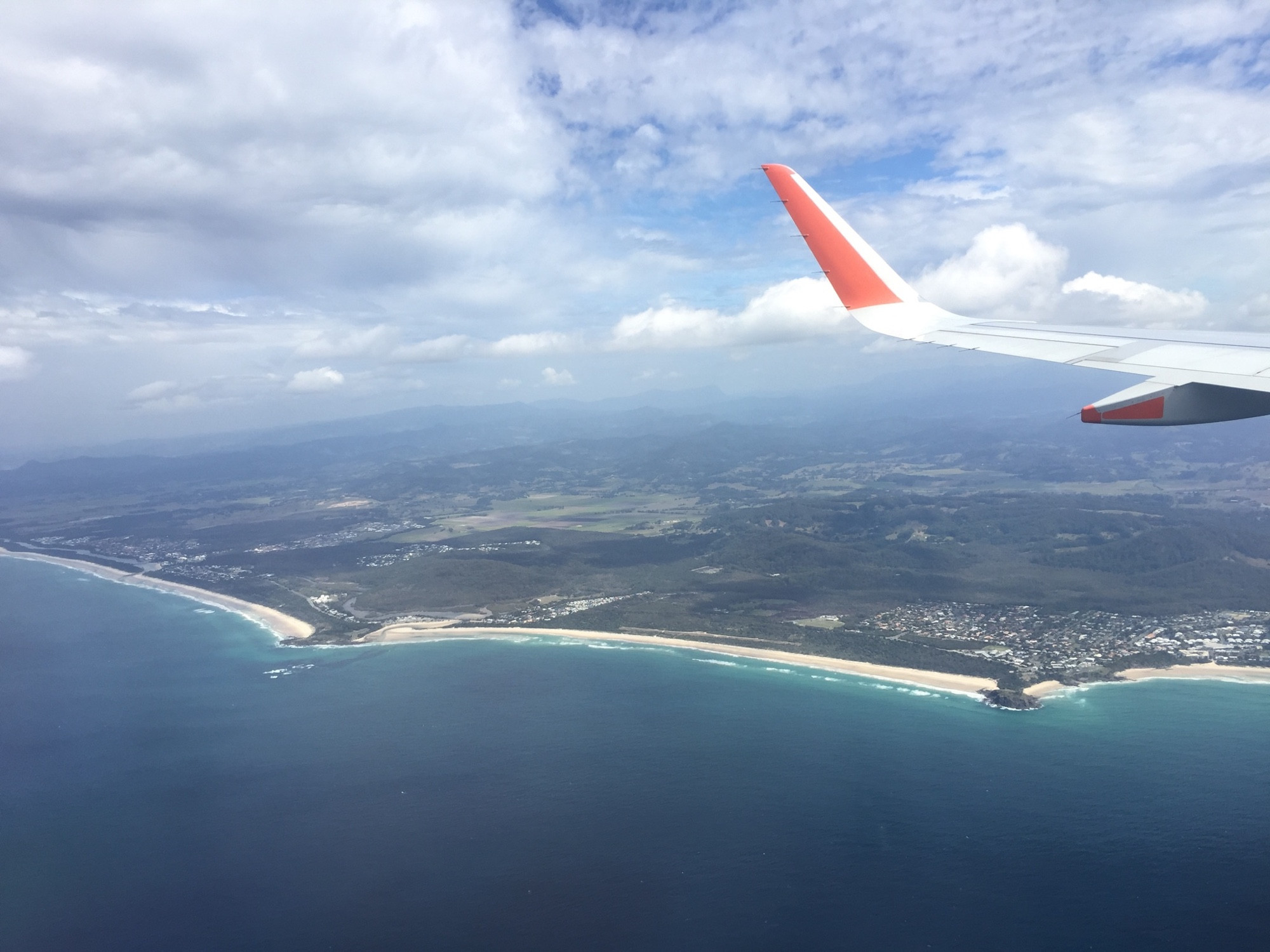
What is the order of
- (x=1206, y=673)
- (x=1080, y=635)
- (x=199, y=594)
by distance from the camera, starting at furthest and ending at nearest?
(x=199, y=594) < (x=1080, y=635) < (x=1206, y=673)

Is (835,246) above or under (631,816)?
above

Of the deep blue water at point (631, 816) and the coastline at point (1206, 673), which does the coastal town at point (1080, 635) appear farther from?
the deep blue water at point (631, 816)

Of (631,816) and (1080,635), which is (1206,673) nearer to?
(1080,635)

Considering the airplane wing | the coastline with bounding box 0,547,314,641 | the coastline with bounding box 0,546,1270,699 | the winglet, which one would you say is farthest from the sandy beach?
the winglet

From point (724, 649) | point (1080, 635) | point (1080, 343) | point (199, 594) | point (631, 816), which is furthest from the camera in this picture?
point (199, 594)

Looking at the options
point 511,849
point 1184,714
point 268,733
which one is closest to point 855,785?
point 511,849

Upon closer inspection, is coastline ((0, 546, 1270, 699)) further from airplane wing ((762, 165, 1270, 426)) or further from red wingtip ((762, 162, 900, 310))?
red wingtip ((762, 162, 900, 310))

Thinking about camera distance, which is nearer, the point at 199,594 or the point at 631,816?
the point at 631,816

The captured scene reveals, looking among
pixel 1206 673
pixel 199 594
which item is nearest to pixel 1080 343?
pixel 1206 673
